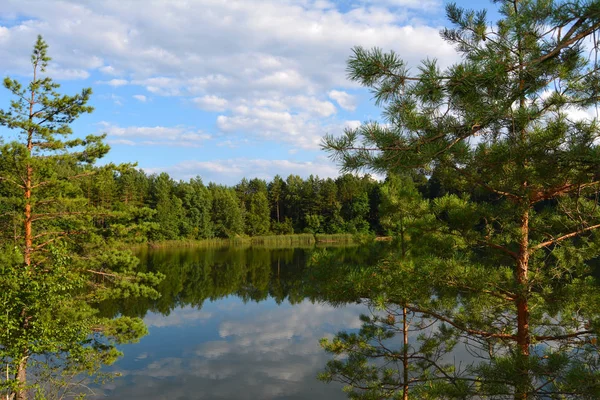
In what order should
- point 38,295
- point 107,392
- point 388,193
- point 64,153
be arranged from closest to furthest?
point 388,193
point 38,295
point 64,153
point 107,392

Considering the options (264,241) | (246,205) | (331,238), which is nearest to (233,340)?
(331,238)

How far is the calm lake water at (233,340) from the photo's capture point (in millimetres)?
8836

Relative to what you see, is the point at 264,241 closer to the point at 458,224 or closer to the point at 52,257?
the point at 52,257

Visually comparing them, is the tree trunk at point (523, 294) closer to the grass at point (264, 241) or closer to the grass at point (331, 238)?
the grass at point (264, 241)

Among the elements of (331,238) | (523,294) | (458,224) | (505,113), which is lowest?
(331,238)

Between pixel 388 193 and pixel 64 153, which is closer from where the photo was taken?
pixel 388 193

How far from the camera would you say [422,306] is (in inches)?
173

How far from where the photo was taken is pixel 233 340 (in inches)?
487

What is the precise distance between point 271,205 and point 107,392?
46991mm

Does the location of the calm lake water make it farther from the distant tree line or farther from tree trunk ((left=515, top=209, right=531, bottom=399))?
the distant tree line

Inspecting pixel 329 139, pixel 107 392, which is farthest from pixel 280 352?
pixel 329 139

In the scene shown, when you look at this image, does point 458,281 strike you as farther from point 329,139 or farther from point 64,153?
point 64,153

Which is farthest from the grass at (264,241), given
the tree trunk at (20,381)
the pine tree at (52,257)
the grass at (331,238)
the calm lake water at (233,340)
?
the tree trunk at (20,381)

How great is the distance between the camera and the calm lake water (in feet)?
29.0
